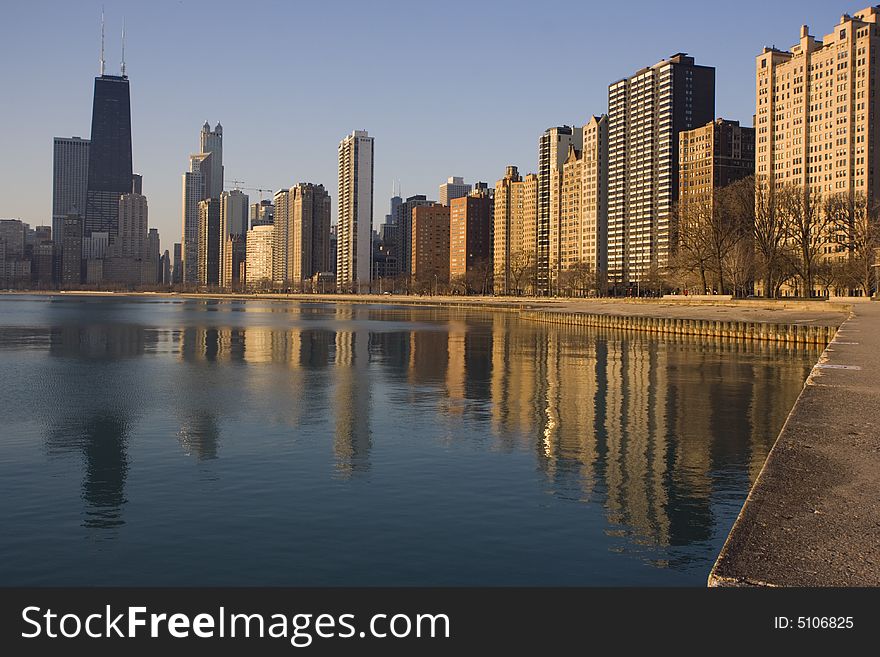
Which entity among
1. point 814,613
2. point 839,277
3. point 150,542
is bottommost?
point 150,542

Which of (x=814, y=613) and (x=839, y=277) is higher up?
(x=839, y=277)

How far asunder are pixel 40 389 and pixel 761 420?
1310 inches

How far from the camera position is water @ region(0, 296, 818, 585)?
1544 cm

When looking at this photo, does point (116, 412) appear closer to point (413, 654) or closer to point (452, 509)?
point (452, 509)

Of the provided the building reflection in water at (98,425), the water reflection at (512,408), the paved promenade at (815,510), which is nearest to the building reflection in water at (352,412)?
the water reflection at (512,408)

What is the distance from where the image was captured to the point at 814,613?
910 centimetres

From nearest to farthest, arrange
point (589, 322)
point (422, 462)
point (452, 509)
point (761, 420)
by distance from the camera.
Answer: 1. point (452, 509)
2. point (422, 462)
3. point (761, 420)
4. point (589, 322)

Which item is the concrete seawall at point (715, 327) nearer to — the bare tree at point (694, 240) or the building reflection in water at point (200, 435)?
the bare tree at point (694, 240)

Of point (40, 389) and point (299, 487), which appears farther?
point (40, 389)

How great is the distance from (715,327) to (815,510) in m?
75.2

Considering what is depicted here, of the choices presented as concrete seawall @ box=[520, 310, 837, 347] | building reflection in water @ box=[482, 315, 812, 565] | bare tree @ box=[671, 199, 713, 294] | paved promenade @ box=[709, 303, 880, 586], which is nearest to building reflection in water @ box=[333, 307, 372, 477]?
building reflection in water @ box=[482, 315, 812, 565]

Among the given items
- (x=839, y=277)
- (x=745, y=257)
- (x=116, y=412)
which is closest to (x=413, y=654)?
(x=116, y=412)

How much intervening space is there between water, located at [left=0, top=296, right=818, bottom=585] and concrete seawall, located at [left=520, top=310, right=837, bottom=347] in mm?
23134

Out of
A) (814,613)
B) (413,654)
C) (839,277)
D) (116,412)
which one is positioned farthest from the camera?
(839,277)
